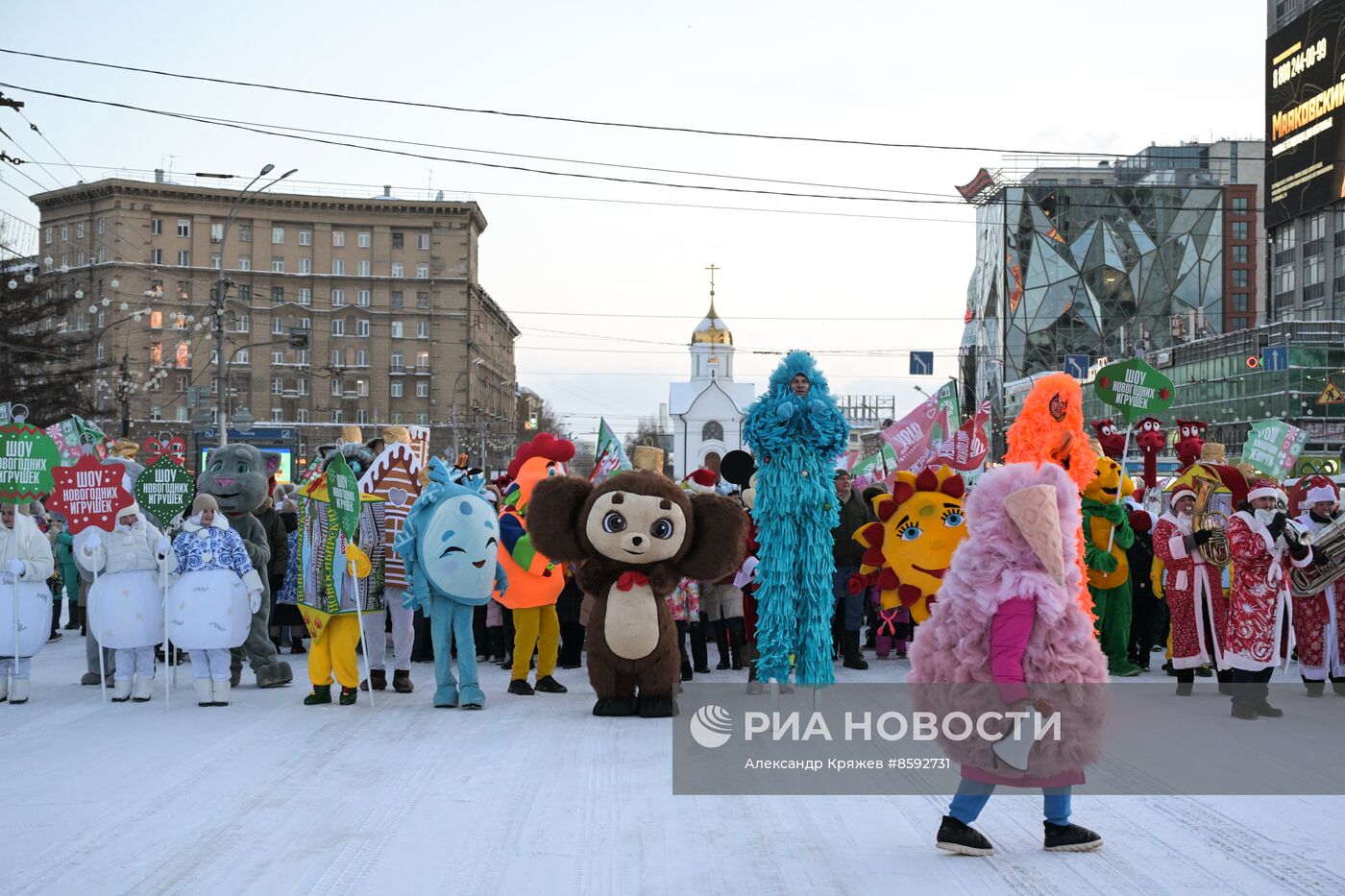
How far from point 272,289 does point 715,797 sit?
8349 cm

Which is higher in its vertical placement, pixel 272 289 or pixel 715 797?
pixel 272 289

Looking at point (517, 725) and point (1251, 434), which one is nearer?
point (517, 725)

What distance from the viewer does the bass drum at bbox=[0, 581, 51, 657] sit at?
977cm

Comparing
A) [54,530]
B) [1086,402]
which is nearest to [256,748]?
[54,530]

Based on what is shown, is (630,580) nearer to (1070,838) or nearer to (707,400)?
(1070,838)

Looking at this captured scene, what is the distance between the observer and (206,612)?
952cm

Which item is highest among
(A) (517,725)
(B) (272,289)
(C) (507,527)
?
(B) (272,289)

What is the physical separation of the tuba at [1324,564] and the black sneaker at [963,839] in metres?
5.81

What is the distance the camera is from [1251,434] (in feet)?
50.2

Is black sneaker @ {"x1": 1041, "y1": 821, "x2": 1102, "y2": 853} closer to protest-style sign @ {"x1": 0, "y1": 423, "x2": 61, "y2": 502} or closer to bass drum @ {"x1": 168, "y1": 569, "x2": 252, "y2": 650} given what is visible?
bass drum @ {"x1": 168, "y1": 569, "x2": 252, "y2": 650}

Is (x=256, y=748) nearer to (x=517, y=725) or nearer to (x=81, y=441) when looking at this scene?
(x=517, y=725)

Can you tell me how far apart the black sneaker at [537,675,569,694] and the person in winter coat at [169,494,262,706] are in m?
2.22

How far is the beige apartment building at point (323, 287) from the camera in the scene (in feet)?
267

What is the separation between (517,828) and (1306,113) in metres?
46.9
